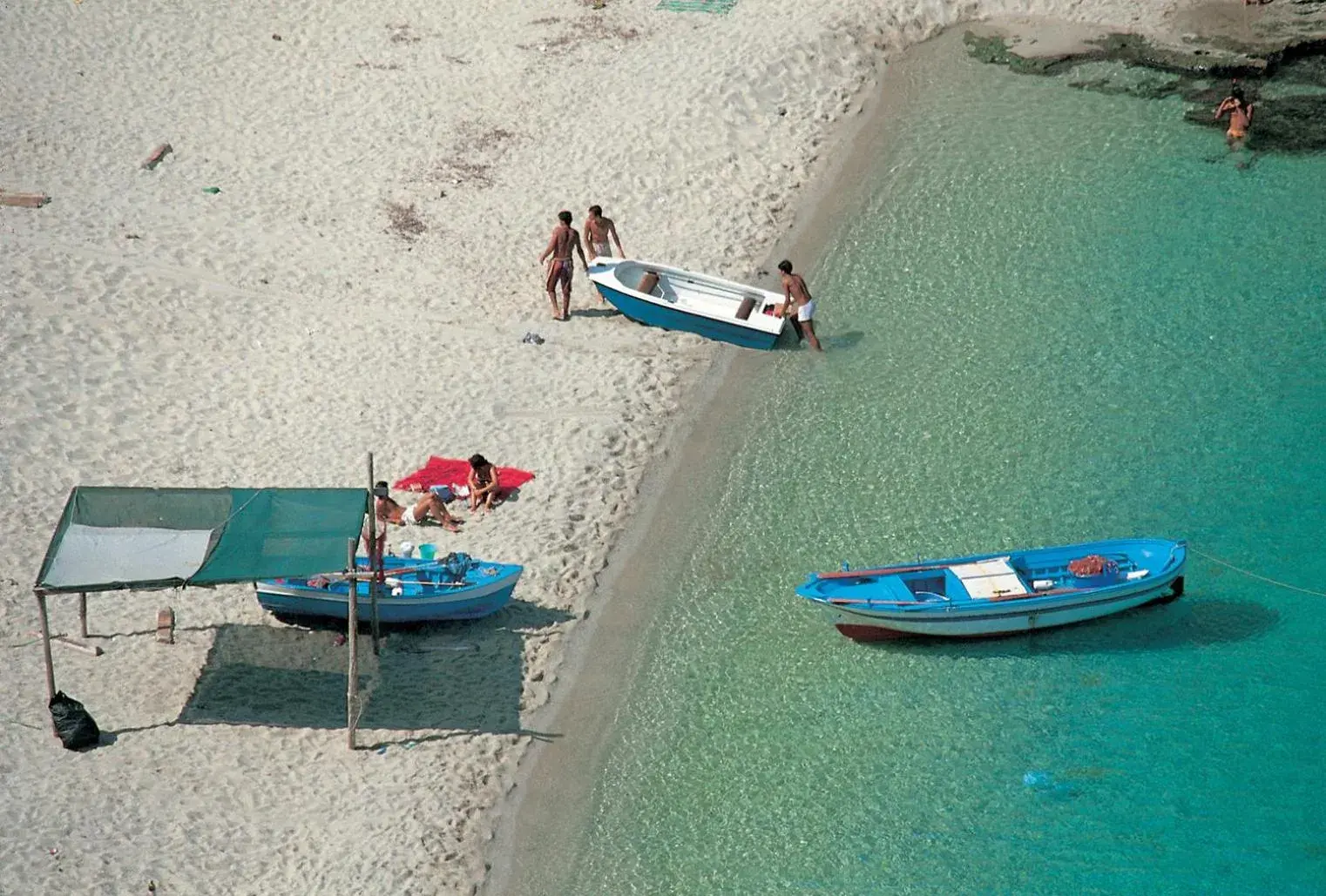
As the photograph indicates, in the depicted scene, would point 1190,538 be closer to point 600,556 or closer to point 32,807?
point 600,556

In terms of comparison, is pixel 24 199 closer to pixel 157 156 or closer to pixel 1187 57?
pixel 157 156

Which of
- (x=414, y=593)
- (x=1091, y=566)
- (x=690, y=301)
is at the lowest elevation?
(x=414, y=593)

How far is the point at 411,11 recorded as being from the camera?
31219 mm

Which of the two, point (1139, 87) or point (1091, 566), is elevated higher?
point (1139, 87)

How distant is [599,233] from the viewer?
997 inches

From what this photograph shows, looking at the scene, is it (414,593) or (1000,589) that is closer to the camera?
(414,593)

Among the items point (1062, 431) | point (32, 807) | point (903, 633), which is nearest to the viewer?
point (32, 807)

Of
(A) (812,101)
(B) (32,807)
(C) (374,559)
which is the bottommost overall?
(B) (32,807)

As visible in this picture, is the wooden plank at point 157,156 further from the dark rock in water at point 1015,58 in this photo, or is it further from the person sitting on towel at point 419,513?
the dark rock in water at point 1015,58

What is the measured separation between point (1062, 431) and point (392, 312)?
985 cm

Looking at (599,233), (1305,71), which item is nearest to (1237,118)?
(1305,71)

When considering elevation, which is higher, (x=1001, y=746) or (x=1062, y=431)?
(x=1062, y=431)

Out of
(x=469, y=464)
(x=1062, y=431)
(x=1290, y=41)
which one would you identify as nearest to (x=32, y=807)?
(x=469, y=464)

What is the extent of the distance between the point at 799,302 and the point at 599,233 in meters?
3.26
